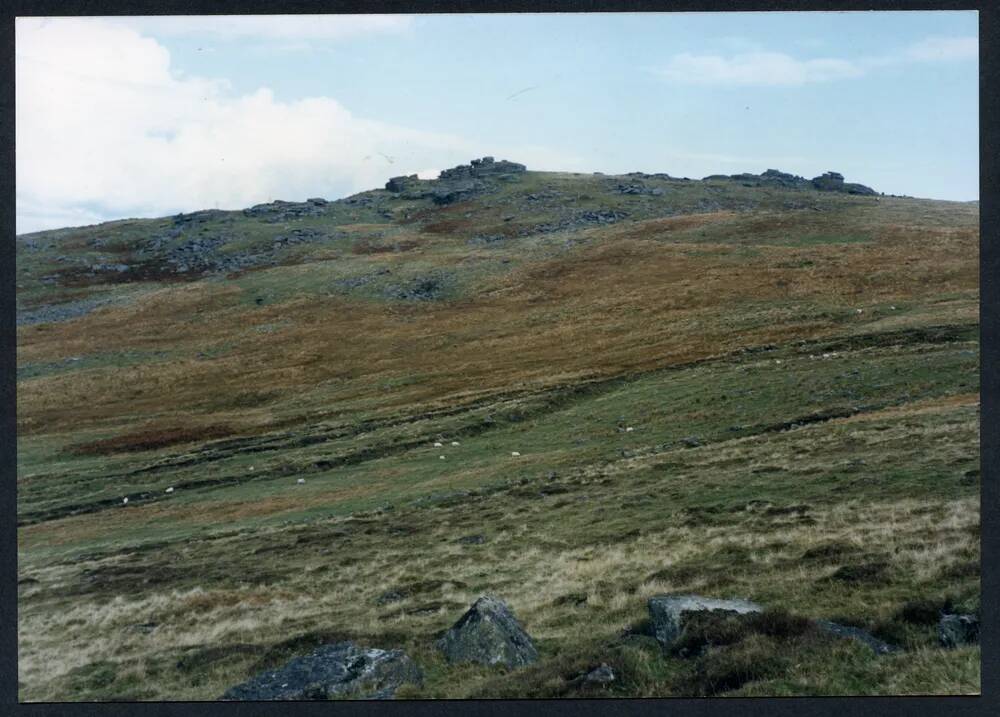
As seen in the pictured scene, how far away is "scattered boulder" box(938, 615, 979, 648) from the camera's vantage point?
1135cm

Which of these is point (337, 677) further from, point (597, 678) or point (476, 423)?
point (476, 423)

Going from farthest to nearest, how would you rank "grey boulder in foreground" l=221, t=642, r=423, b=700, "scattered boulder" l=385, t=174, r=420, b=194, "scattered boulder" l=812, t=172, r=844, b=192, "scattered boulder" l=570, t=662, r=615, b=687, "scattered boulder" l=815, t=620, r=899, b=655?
"scattered boulder" l=385, t=174, r=420, b=194 < "scattered boulder" l=812, t=172, r=844, b=192 < "grey boulder in foreground" l=221, t=642, r=423, b=700 < "scattered boulder" l=570, t=662, r=615, b=687 < "scattered boulder" l=815, t=620, r=899, b=655

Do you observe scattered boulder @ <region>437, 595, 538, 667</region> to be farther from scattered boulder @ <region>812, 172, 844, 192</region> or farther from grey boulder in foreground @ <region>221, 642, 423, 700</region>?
scattered boulder @ <region>812, 172, 844, 192</region>

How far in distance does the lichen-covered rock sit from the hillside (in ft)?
1.11

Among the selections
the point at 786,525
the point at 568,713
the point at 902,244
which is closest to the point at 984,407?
the point at 786,525

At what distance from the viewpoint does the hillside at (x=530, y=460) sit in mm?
13961

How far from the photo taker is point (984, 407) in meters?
12.6

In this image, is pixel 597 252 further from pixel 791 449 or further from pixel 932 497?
pixel 932 497

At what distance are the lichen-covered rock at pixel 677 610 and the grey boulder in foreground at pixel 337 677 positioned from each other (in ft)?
14.0

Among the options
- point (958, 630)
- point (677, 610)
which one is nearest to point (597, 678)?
point (677, 610)

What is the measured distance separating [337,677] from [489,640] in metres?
2.70

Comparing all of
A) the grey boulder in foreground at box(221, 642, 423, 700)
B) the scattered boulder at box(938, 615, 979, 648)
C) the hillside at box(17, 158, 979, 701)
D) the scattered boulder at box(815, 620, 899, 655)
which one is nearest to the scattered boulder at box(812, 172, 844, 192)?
the hillside at box(17, 158, 979, 701)

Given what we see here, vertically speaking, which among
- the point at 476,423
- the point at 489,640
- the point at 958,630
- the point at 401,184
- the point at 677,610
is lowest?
the point at 476,423

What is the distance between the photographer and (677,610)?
41.1 ft
